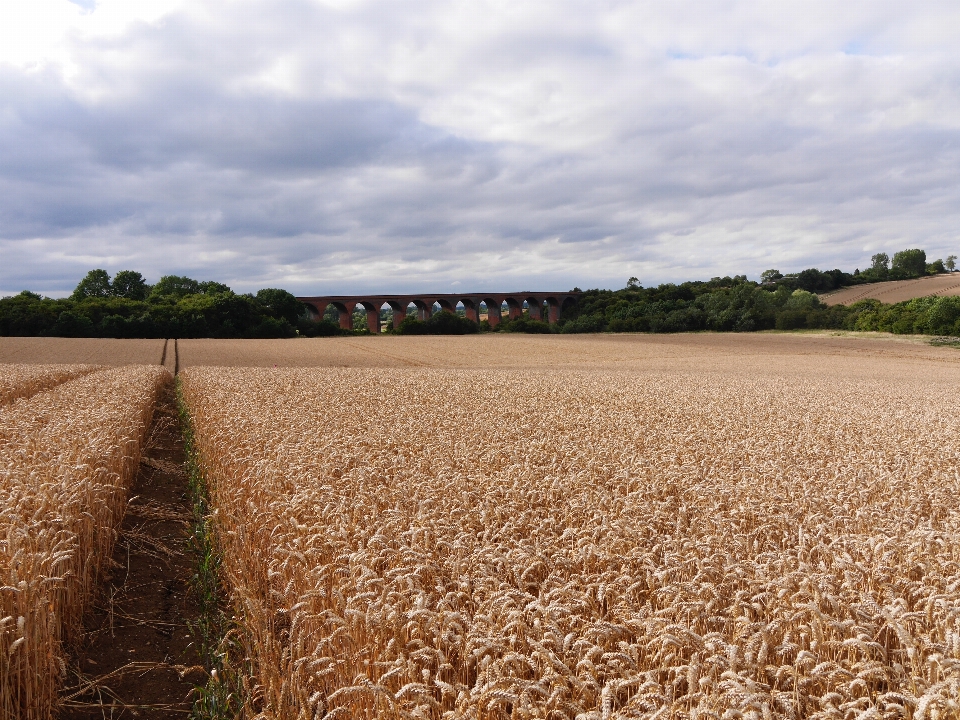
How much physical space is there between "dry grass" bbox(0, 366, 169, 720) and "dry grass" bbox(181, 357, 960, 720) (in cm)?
124

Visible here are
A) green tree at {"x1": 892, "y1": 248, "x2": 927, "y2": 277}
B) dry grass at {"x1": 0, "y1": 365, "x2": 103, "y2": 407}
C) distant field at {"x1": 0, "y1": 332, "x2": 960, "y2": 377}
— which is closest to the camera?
dry grass at {"x1": 0, "y1": 365, "x2": 103, "y2": 407}

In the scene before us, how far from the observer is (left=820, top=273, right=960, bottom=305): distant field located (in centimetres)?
9075

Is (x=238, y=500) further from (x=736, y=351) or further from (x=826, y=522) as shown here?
(x=736, y=351)

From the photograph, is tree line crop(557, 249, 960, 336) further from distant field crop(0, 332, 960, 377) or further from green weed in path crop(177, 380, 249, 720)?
green weed in path crop(177, 380, 249, 720)

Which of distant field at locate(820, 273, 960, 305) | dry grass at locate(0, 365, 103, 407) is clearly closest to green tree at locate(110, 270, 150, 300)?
dry grass at locate(0, 365, 103, 407)

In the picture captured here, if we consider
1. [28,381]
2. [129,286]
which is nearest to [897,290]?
[28,381]

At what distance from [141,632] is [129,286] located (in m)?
129

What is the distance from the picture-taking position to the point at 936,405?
17984mm

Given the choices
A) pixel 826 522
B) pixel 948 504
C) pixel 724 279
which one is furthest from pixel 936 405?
pixel 724 279

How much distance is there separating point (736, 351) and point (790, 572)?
53.3m

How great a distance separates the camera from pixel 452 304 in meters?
107

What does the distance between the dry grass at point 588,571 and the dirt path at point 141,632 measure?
2.43 feet

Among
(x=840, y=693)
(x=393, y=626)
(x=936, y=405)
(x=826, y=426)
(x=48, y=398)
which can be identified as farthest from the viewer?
(x=936, y=405)

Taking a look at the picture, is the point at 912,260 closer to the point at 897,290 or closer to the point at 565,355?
the point at 897,290
